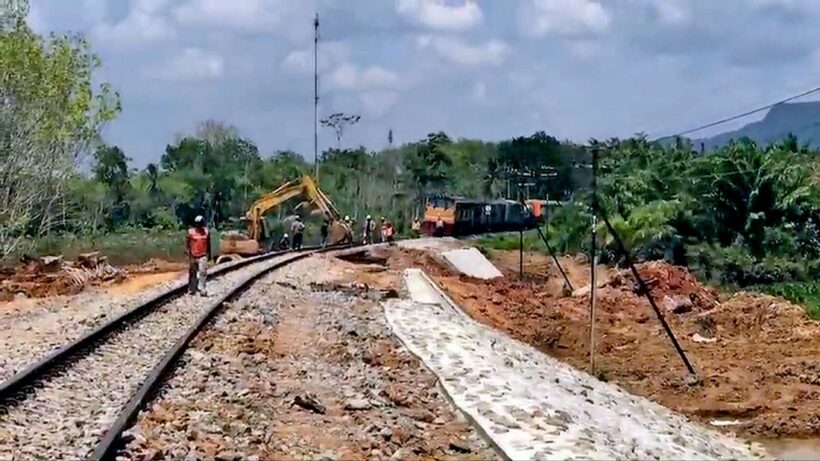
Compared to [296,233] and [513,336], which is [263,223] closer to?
[296,233]

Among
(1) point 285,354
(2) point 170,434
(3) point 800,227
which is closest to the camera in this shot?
(2) point 170,434

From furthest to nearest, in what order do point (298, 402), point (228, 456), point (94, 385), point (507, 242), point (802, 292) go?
point (507, 242)
point (802, 292)
point (94, 385)
point (298, 402)
point (228, 456)

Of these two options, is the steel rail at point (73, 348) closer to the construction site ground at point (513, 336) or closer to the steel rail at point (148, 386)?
the construction site ground at point (513, 336)

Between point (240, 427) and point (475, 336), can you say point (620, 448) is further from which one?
point (475, 336)

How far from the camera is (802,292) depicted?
40469mm

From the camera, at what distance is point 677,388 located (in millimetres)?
21094

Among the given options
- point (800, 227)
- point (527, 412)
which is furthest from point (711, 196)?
point (527, 412)

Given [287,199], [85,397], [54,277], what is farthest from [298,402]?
[287,199]

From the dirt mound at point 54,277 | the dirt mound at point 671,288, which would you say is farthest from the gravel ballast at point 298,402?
the dirt mound at point 671,288

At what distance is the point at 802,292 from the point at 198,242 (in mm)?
24530

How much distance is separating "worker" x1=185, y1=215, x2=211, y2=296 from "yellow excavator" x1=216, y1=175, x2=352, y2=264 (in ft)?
49.6

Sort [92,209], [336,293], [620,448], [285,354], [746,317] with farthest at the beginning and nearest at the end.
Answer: [92,209] → [746,317] → [336,293] → [285,354] → [620,448]

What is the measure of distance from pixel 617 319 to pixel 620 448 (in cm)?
1996

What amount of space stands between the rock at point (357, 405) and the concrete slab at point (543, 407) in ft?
3.17
